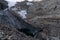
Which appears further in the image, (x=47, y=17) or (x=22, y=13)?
(x=22, y=13)

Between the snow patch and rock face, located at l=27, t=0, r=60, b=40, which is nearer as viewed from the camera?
rock face, located at l=27, t=0, r=60, b=40

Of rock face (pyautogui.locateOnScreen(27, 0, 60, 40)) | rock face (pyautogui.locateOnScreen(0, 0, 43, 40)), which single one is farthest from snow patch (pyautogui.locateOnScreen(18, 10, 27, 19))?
rock face (pyautogui.locateOnScreen(0, 0, 43, 40))

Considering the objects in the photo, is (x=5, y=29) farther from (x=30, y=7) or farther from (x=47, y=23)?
(x=30, y=7)

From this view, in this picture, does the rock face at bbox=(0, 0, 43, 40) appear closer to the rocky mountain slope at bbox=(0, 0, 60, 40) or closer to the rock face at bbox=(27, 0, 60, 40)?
the rocky mountain slope at bbox=(0, 0, 60, 40)

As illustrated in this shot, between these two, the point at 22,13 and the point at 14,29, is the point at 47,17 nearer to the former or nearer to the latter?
the point at 22,13

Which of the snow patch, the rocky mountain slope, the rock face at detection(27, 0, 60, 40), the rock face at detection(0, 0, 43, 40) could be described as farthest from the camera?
the snow patch

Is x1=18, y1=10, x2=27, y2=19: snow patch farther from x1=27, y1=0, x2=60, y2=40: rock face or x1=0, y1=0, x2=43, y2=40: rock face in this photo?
x1=0, y1=0, x2=43, y2=40: rock face

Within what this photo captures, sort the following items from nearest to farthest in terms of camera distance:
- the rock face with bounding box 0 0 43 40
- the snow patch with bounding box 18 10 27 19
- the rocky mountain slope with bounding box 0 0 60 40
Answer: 1. the rock face with bounding box 0 0 43 40
2. the rocky mountain slope with bounding box 0 0 60 40
3. the snow patch with bounding box 18 10 27 19

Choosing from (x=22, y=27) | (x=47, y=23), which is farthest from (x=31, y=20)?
(x=22, y=27)

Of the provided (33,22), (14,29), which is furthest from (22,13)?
(14,29)

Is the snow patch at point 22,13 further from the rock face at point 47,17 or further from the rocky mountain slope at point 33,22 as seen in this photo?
the rock face at point 47,17

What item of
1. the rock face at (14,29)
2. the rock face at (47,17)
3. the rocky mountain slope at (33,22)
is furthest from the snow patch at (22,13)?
the rock face at (14,29)
